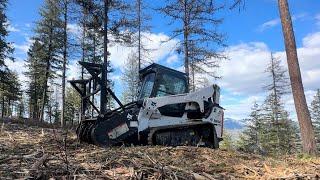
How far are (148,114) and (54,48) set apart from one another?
3089 centimetres

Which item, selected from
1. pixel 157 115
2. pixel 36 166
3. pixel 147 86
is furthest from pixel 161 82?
pixel 36 166

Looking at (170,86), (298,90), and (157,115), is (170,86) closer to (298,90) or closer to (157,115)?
Result: (157,115)

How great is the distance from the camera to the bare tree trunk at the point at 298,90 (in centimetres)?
1230

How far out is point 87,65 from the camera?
10.9 m

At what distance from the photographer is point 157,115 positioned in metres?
11.4

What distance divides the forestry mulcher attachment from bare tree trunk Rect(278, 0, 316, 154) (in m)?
2.13

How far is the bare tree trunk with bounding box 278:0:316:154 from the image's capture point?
12305 mm

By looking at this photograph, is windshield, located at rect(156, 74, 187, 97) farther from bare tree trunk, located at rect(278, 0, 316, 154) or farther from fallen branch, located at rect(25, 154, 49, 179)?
fallen branch, located at rect(25, 154, 49, 179)

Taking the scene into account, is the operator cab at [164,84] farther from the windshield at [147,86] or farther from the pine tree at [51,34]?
the pine tree at [51,34]

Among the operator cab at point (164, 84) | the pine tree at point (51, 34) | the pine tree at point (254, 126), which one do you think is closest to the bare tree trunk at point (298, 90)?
the operator cab at point (164, 84)

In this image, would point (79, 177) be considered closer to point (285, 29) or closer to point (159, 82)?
point (159, 82)

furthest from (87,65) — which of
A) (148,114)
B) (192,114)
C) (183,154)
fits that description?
(183,154)

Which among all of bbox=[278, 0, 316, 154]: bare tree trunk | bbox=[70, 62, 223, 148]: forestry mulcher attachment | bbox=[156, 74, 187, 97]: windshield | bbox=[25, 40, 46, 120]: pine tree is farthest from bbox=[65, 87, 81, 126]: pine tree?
bbox=[278, 0, 316, 154]: bare tree trunk

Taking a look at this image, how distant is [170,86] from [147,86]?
65 centimetres
